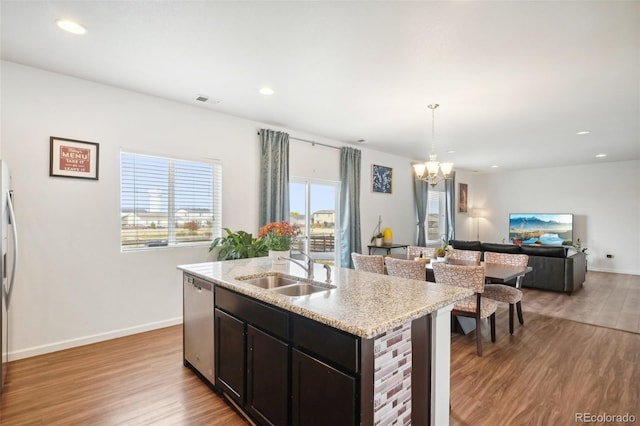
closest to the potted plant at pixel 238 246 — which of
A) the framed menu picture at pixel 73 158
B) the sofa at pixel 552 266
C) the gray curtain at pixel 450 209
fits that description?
the framed menu picture at pixel 73 158

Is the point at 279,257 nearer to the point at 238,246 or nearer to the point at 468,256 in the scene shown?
the point at 238,246

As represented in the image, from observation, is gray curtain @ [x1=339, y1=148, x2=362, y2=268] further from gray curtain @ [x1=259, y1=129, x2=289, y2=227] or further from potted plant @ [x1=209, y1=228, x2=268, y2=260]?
potted plant @ [x1=209, y1=228, x2=268, y2=260]

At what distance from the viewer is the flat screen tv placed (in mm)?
8484

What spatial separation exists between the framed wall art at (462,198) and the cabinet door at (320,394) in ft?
29.4

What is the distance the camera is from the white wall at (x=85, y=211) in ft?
9.89

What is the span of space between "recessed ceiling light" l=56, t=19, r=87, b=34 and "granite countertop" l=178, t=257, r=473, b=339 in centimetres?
203

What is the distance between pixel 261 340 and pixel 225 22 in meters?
2.20

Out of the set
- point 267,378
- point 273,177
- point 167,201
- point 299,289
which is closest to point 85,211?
point 167,201

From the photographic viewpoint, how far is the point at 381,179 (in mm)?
6781

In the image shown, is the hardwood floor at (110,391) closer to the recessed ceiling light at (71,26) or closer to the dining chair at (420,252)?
the recessed ceiling light at (71,26)

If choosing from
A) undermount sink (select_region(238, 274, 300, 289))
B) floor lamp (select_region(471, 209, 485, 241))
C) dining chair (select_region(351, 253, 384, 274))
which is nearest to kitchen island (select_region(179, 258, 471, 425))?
undermount sink (select_region(238, 274, 300, 289))

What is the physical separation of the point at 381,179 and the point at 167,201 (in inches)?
171

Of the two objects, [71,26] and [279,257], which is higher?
[71,26]

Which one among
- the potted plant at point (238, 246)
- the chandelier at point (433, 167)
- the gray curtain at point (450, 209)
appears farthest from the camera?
the gray curtain at point (450, 209)
